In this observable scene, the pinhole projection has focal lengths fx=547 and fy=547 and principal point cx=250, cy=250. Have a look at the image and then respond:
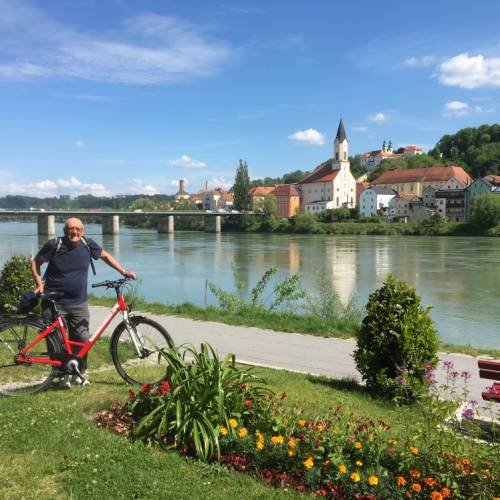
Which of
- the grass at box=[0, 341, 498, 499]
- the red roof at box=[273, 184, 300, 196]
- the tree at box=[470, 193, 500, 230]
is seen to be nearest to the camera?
the grass at box=[0, 341, 498, 499]

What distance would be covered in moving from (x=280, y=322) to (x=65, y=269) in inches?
208

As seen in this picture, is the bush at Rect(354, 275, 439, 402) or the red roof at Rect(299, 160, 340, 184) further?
the red roof at Rect(299, 160, 340, 184)

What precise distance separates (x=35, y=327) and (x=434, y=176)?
4502 inches

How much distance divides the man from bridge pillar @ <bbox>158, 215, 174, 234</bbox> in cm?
8183

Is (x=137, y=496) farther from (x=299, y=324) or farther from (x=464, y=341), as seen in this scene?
(x=464, y=341)

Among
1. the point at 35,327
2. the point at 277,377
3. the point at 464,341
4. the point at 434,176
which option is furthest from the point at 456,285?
the point at 434,176

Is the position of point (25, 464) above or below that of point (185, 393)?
below

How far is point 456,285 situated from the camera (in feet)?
77.0

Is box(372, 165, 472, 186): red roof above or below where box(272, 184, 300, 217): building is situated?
above

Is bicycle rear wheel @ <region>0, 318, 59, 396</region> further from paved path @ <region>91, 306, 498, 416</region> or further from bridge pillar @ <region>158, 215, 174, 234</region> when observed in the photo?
bridge pillar @ <region>158, 215, 174, 234</region>

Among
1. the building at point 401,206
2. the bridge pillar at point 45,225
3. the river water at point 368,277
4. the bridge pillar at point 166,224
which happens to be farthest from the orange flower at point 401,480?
the building at point 401,206

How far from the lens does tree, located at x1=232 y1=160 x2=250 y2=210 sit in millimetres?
105562

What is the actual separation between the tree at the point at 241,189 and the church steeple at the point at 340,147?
25.6 meters

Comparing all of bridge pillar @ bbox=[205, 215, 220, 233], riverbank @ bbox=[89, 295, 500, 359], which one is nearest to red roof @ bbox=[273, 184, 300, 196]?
bridge pillar @ bbox=[205, 215, 220, 233]
